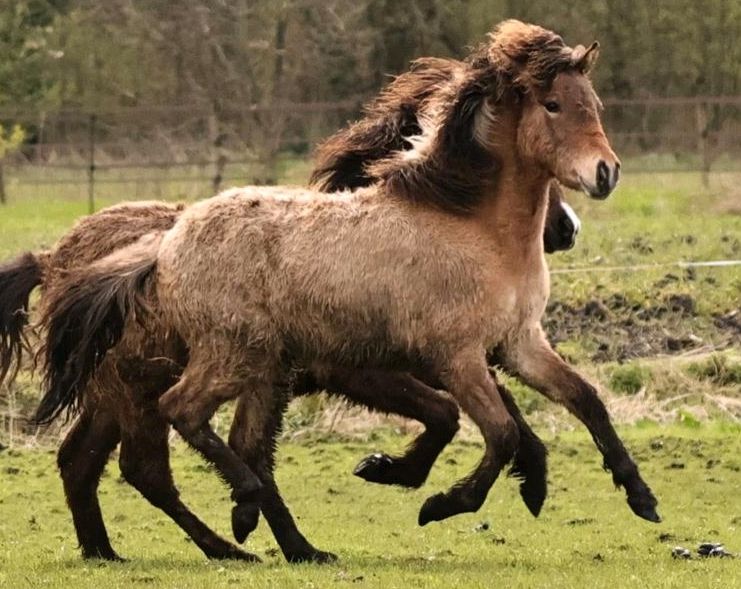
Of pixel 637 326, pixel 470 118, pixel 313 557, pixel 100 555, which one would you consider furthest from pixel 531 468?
pixel 637 326

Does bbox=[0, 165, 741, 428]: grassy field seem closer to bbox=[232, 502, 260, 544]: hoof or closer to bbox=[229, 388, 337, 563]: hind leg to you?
bbox=[229, 388, 337, 563]: hind leg

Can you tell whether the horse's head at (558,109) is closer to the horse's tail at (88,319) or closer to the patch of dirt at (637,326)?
the horse's tail at (88,319)

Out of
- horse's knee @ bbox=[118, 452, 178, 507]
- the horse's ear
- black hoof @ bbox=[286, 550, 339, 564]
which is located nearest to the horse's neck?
the horse's ear

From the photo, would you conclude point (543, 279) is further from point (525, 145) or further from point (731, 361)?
point (731, 361)

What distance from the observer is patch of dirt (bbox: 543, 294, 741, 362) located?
1716 cm

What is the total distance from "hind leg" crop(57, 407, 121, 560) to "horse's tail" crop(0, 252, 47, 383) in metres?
0.58

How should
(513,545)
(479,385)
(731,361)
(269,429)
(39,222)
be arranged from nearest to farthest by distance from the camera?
1. (479,385)
2. (269,429)
3. (513,545)
4. (731,361)
5. (39,222)

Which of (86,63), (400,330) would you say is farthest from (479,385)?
(86,63)

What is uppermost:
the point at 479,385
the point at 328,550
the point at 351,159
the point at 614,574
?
the point at 351,159

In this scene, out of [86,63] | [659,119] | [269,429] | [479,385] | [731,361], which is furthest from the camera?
[86,63]

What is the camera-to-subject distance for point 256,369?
30.0ft

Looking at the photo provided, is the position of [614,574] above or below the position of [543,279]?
below

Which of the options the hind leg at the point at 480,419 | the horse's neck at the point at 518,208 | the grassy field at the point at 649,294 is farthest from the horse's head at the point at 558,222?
the grassy field at the point at 649,294

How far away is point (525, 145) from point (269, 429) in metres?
1.99
